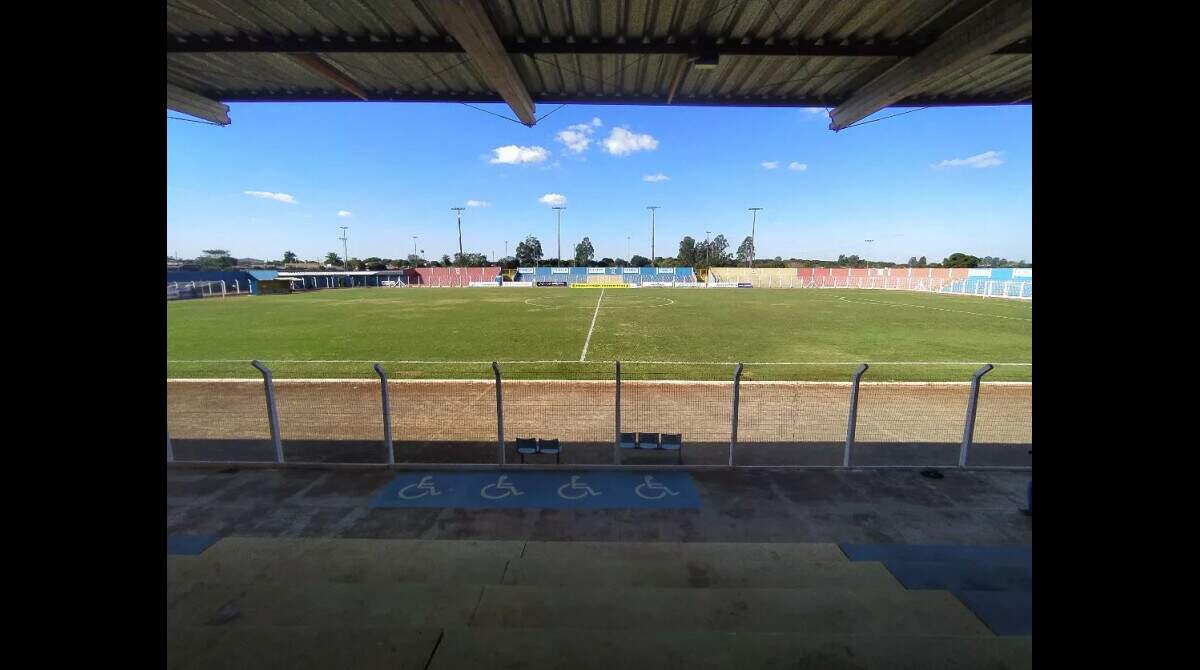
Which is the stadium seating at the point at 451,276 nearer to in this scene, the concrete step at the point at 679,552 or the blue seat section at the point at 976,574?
the concrete step at the point at 679,552

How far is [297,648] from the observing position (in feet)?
6.93

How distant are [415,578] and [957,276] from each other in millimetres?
77645

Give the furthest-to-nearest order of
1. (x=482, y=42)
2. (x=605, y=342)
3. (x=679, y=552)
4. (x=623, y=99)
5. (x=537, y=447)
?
1. (x=605, y=342)
2. (x=623, y=99)
3. (x=537, y=447)
4. (x=482, y=42)
5. (x=679, y=552)

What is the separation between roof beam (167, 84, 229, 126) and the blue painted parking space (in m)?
6.04

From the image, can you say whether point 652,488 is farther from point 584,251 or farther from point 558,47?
point 584,251

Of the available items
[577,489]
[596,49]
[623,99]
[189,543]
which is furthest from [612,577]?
[623,99]

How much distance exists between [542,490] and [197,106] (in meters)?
7.34

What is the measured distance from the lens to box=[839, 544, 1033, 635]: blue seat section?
9.66 feet

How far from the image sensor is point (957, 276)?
63344 millimetres

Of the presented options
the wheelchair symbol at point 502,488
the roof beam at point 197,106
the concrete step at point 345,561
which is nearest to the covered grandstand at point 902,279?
the wheelchair symbol at point 502,488

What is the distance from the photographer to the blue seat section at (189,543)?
14.9ft

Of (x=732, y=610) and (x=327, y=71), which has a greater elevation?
(x=327, y=71)

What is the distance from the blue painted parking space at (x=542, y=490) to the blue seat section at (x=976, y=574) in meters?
2.09
